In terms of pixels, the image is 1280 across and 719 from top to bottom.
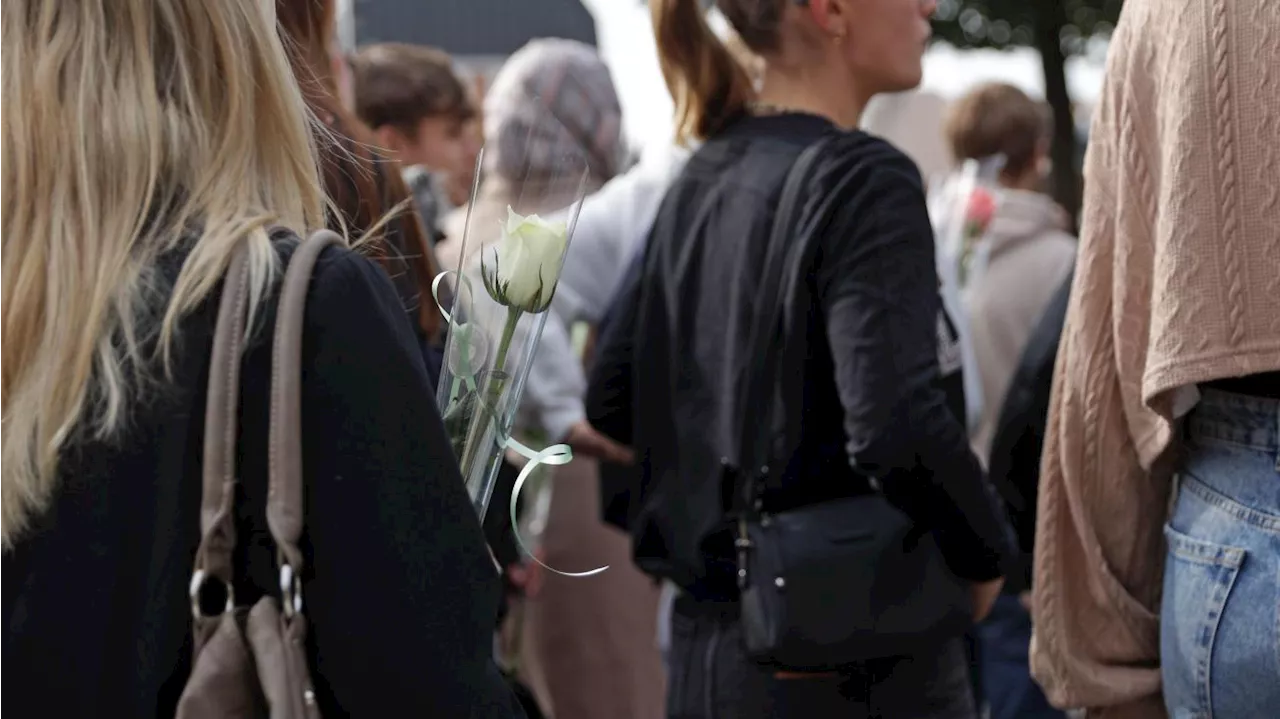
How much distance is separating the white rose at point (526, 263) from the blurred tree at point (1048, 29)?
18.0m

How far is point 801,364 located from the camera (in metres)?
2.46

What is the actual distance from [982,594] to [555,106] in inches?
88.3

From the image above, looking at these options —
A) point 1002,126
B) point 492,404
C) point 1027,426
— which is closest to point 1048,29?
point 1002,126

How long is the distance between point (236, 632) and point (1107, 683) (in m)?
1.26

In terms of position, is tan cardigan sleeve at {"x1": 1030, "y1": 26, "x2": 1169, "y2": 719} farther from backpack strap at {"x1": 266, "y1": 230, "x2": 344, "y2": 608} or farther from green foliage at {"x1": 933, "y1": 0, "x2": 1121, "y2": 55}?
green foliage at {"x1": 933, "y1": 0, "x2": 1121, "y2": 55}

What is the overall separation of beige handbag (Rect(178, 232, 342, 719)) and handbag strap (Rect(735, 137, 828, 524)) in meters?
1.24

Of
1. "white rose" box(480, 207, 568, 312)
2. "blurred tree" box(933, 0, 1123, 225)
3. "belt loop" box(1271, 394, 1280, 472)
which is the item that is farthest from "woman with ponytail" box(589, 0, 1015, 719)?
"blurred tree" box(933, 0, 1123, 225)

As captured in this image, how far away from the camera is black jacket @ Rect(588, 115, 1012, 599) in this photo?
7.80ft

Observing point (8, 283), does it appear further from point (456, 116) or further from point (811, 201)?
point (456, 116)

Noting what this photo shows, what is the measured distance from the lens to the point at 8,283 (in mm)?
1364

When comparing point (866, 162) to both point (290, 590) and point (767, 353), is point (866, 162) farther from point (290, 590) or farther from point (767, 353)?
point (290, 590)

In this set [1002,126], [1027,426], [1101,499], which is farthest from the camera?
[1002,126]

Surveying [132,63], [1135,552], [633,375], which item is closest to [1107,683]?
[1135,552]

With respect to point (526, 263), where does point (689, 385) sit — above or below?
below
